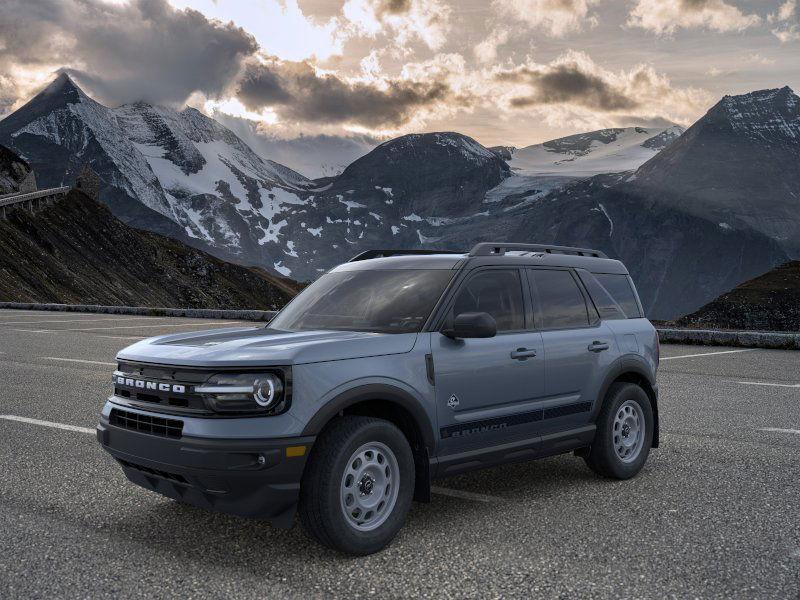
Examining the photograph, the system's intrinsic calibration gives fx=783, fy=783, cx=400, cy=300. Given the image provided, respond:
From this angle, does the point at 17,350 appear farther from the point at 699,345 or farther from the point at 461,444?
the point at 699,345

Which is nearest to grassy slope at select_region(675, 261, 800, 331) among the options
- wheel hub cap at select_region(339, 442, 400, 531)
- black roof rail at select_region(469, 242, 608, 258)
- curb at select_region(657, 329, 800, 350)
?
curb at select_region(657, 329, 800, 350)

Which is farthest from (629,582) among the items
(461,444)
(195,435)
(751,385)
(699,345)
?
(699,345)

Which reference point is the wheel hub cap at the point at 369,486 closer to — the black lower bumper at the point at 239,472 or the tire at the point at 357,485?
the tire at the point at 357,485

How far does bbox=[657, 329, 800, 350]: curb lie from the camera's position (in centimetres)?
1795

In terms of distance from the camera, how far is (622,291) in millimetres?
6516

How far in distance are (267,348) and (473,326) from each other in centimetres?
120

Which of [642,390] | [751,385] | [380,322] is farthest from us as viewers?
[751,385]

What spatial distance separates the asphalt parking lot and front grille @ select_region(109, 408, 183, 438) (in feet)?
2.16

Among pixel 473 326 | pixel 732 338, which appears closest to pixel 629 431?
pixel 473 326

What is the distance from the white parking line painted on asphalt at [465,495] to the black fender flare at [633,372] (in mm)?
1033

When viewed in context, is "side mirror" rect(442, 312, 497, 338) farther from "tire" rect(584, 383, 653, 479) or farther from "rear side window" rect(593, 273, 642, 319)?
"rear side window" rect(593, 273, 642, 319)

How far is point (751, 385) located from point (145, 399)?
9775 millimetres

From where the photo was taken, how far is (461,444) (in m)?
4.82

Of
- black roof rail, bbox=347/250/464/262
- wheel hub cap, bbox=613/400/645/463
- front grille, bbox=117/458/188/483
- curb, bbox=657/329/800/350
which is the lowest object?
curb, bbox=657/329/800/350
